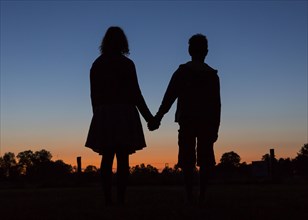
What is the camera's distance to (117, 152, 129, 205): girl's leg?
6586mm

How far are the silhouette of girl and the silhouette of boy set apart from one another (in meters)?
0.66

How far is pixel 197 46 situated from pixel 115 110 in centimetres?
154

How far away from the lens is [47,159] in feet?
356

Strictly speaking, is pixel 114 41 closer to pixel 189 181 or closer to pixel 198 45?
pixel 198 45

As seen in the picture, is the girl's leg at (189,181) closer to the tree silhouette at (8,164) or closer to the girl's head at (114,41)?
the girl's head at (114,41)

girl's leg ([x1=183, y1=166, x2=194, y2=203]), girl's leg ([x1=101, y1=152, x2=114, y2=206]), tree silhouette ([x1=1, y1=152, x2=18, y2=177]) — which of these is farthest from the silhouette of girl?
tree silhouette ([x1=1, y1=152, x2=18, y2=177])

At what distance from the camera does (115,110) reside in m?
6.53

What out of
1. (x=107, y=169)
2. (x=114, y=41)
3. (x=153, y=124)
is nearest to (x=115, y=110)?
(x=107, y=169)

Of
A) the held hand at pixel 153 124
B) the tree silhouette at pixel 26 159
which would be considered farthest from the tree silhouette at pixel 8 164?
the held hand at pixel 153 124

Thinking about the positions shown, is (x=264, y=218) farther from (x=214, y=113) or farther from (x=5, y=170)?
(x=5, y=170)

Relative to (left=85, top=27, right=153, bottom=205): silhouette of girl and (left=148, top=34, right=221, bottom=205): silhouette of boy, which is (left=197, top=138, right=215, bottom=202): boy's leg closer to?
(left=148, top=34, right=221, bottom=205): silhouette of boy

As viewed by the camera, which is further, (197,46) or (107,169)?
(197,46)

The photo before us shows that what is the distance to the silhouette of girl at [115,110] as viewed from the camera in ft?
21.3

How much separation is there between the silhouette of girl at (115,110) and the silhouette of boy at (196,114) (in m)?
0.66
